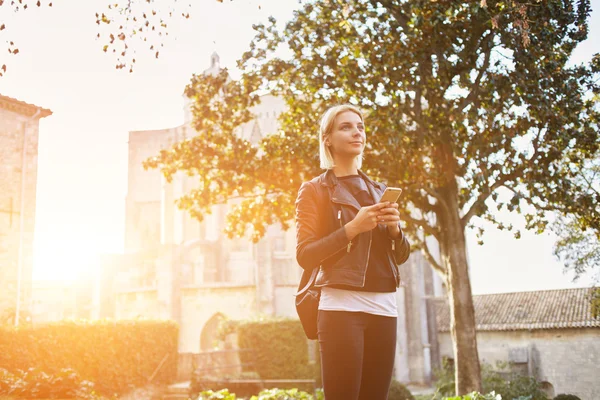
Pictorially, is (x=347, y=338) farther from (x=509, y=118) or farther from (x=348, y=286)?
(x=509, y=118)

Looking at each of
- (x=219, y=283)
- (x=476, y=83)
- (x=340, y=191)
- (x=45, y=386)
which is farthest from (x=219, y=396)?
(x=219, y=283)

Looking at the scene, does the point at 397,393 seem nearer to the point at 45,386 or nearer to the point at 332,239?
the point at 45,386

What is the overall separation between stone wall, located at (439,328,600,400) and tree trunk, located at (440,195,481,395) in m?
16.5

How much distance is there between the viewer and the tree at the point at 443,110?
33.2ft

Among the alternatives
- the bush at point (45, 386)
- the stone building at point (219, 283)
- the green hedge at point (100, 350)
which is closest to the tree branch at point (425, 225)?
the bush at point (45, 386)

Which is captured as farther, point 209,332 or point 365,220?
point 209,332

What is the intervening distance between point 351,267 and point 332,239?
14cm

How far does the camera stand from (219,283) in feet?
121

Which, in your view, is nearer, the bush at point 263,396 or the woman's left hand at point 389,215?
the woman's left hand at point 389,215

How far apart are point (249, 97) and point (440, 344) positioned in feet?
83.3

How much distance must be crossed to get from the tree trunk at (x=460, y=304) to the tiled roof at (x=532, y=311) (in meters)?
18.0

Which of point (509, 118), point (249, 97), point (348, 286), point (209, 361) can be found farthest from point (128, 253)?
point (348, 286)

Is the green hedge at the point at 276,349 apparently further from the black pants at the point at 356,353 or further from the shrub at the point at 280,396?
the black pants at the point at 356,353

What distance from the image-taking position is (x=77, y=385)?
6.65m
